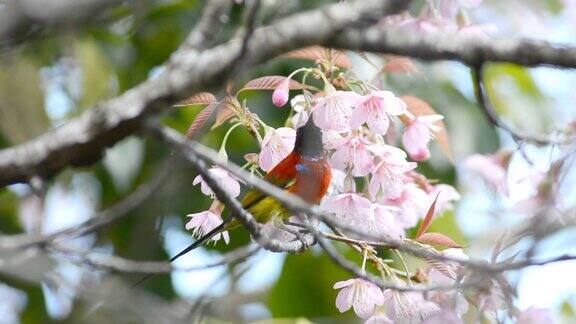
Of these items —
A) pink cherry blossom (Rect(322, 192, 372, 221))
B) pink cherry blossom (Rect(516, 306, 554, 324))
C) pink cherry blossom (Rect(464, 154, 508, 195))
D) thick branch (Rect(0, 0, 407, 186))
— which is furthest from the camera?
pink cherry blossom (Rect(464, 154, 508, 195))

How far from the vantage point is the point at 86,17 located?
148 cm

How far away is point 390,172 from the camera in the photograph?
2178 millimetres

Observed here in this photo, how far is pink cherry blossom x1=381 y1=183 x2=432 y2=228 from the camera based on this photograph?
7.81 feet

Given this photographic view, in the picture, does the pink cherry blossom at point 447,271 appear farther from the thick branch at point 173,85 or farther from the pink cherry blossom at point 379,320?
the thick branch at point 173,85

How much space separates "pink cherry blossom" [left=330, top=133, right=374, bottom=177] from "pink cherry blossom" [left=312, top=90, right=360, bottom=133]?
0.24 feet

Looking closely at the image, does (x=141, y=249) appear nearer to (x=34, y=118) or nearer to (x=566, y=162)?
(x=566, y=162)

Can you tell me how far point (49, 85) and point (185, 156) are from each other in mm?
2581

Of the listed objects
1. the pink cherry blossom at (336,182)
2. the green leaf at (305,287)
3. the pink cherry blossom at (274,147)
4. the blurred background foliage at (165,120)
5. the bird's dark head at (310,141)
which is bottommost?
the green leaf at (305,287)

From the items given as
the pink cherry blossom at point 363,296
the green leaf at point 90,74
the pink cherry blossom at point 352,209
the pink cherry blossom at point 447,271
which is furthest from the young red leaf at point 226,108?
the green leaf at point 90,74

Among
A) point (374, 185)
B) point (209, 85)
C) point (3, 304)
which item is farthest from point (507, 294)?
point (3, 304)

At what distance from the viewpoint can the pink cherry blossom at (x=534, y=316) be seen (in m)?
2.03

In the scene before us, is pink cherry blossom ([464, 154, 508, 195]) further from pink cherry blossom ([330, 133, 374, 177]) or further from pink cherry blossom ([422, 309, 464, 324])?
pink cherry blossom ([422, 309, 464, 324])

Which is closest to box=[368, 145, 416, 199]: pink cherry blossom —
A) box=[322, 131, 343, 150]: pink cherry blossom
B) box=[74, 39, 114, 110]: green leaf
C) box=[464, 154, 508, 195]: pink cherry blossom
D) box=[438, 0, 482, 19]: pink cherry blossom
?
box=[322, 131, 343, 150]: pink cherry blossom

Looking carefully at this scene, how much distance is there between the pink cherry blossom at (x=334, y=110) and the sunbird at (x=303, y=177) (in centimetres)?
17
